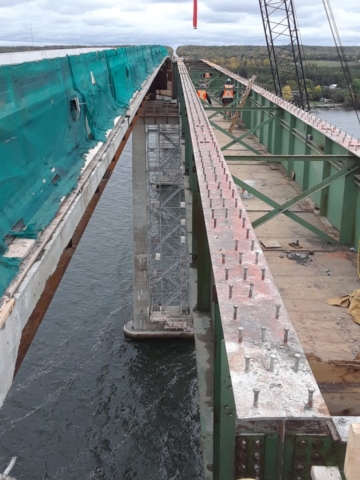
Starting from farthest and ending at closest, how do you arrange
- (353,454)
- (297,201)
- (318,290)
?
(297,201), (318,290), (353,454)

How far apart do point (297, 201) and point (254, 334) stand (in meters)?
6.02

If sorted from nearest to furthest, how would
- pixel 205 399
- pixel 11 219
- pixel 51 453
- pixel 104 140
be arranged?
pixel 11 219, pixel 205 399, pixel 104 140, pixel 51 453

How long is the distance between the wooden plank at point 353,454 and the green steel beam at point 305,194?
21.5ft

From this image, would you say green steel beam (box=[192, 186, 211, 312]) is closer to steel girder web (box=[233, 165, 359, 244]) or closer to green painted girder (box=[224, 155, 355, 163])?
steel girder web (box=[233, 165, 359, 244])

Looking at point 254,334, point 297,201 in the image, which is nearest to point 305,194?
point 297,201

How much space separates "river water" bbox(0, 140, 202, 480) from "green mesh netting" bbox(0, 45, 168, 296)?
54.4 ft

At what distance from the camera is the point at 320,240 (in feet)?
31.1

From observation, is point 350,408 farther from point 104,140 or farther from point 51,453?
point 51,453

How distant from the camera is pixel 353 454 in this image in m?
1.81

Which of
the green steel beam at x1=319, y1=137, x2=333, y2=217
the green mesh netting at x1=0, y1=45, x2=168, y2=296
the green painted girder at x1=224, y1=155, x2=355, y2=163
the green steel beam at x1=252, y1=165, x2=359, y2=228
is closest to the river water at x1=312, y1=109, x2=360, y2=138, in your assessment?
the green steel beam at x1=319, y1=137, x2=333, y2=217

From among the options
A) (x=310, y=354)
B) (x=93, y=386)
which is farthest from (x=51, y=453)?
(x=310, y=354)

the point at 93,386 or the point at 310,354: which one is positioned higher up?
the point at 310,354

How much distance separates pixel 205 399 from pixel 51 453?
16914 mm

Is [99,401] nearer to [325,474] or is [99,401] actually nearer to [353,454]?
[325,474]
